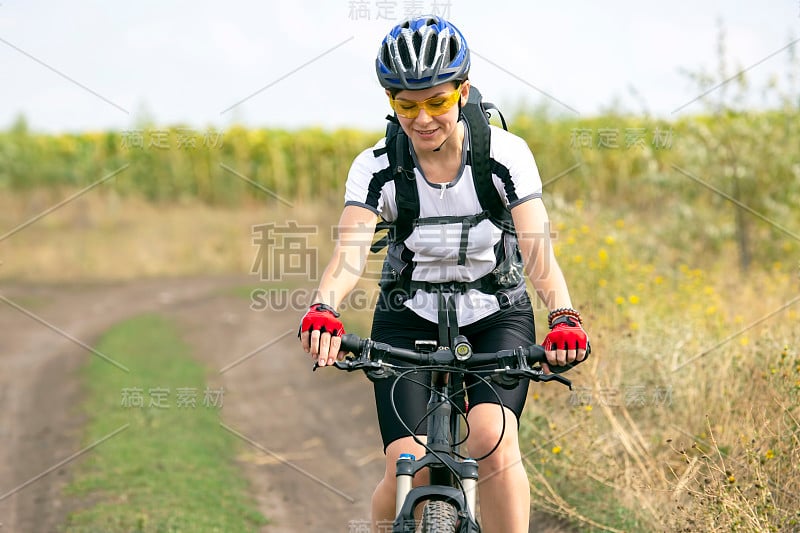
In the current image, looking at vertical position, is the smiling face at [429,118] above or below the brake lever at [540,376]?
above

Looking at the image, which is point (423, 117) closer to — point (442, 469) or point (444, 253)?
point (444, 253)

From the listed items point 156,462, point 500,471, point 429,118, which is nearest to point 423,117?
point 429,118

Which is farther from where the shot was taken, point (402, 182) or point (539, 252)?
point (402, 182)

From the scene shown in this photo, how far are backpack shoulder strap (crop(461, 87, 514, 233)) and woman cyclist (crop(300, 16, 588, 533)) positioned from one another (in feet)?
0.09

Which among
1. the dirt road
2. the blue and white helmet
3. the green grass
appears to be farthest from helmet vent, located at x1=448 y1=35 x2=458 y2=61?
the green grass

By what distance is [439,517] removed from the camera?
344 centimetres

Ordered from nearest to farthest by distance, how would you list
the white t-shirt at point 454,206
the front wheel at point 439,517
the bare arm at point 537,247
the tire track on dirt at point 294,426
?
the front wheel at point 439,517 → the bare arm at point 537,247 → the white t-shirt at point 454,206 → the tire track on dirt at point 294,426

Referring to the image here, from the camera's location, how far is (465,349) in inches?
143

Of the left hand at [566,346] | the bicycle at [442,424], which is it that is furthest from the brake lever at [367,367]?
the left hand at [566,346]

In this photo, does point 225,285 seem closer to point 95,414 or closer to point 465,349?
point 95,414

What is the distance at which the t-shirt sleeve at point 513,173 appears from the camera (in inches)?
163

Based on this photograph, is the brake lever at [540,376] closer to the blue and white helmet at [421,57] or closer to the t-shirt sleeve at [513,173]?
the t-shirt sleeve at [513,173]

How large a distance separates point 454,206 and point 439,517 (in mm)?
1411

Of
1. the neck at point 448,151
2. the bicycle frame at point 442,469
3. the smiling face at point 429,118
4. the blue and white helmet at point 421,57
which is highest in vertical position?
the blue and white helmet at point 421,57
